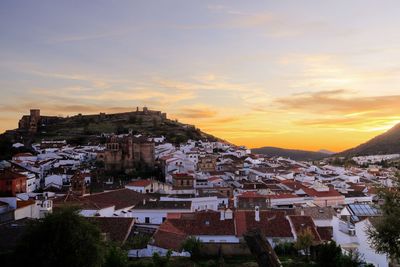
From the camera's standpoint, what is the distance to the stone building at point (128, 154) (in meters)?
58.0

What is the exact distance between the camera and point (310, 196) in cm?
4019

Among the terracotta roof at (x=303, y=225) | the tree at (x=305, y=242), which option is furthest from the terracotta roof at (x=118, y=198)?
the tree at (x=305, y=242)

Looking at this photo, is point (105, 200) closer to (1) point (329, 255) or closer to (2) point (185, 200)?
(2) point (185, 200)

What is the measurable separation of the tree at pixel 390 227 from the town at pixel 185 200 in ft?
3.97

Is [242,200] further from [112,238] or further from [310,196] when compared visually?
[112,238]

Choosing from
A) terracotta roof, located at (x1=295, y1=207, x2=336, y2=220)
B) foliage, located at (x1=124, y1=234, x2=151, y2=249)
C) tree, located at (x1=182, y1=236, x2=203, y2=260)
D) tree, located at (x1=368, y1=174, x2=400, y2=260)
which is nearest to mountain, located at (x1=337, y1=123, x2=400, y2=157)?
terracotta roof, located at (x1=295, y1=207, x2=336, y2=220)

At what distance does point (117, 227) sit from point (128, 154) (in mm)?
32172

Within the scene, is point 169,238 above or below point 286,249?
above

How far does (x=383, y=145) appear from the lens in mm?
122062

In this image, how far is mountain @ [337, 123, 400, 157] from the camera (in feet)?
378

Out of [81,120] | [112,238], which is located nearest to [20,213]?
[112,238]

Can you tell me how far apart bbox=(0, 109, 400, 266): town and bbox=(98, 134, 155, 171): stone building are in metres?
→ 0.13

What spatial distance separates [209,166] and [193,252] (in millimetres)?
36578

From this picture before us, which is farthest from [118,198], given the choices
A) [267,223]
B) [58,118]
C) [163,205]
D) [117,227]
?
[58,118]
